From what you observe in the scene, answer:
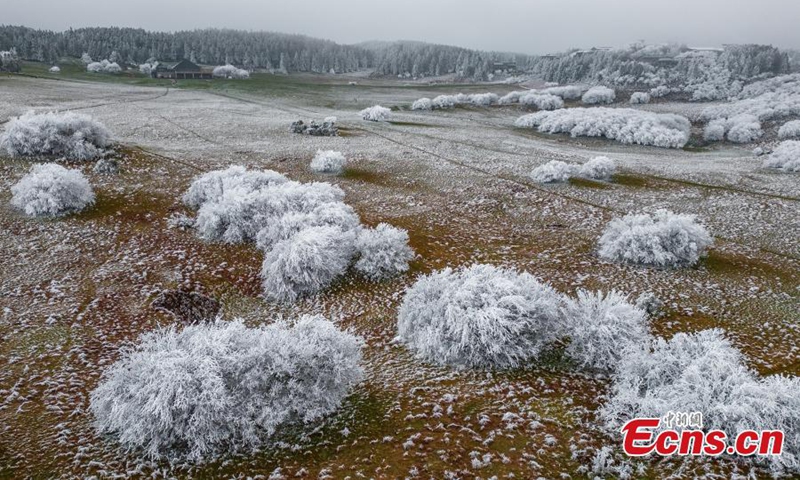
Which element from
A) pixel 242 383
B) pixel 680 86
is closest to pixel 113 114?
pixel 242 383

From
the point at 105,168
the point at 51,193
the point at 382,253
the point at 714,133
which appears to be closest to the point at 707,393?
the point at 382,253

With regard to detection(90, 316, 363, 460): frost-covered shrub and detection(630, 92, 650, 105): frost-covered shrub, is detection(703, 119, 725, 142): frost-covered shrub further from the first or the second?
detection(90, 316, 363, 460): frost-covered shrub

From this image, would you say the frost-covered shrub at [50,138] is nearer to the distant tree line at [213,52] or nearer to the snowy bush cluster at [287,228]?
the snowy bush cluster at [287,228]

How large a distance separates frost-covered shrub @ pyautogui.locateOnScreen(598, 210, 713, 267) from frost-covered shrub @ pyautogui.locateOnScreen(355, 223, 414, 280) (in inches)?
332

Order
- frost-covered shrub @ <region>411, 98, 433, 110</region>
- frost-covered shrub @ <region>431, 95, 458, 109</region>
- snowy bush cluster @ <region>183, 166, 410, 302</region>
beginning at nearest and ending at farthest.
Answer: snowy bush cluster @ <region>183, 166, 410, 302</region>
frost-covered shrub @ <region>411, 98, 433, 110</region>
frost-covered shrub @ <region>431, 95, 458, 109</region>

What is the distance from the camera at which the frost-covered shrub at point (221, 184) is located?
77.4ft

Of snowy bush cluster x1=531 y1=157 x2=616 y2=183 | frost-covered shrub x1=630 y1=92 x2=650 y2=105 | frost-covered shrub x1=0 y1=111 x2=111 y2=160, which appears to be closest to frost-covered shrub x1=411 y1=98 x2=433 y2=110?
frost-covered shrub x1=630 y1=92 x2=650 y2=105

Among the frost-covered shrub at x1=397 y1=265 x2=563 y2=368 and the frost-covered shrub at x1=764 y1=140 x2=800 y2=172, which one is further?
the frost-covered shrub at x1=764 y1=140 x2=800 y2=172

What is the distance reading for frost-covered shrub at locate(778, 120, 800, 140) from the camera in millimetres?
47188

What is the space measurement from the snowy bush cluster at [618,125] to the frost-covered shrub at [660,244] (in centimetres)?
3361

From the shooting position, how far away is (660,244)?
18.5 metres

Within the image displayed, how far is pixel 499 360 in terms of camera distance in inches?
476

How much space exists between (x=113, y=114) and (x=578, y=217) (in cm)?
4589

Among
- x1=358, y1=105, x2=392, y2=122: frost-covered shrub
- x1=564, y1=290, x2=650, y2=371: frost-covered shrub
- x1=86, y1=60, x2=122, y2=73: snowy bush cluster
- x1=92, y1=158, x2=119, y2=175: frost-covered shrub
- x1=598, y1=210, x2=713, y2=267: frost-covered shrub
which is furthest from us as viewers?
x1=86, y1=60, x2=122, y2=73: snowy bush cluster
